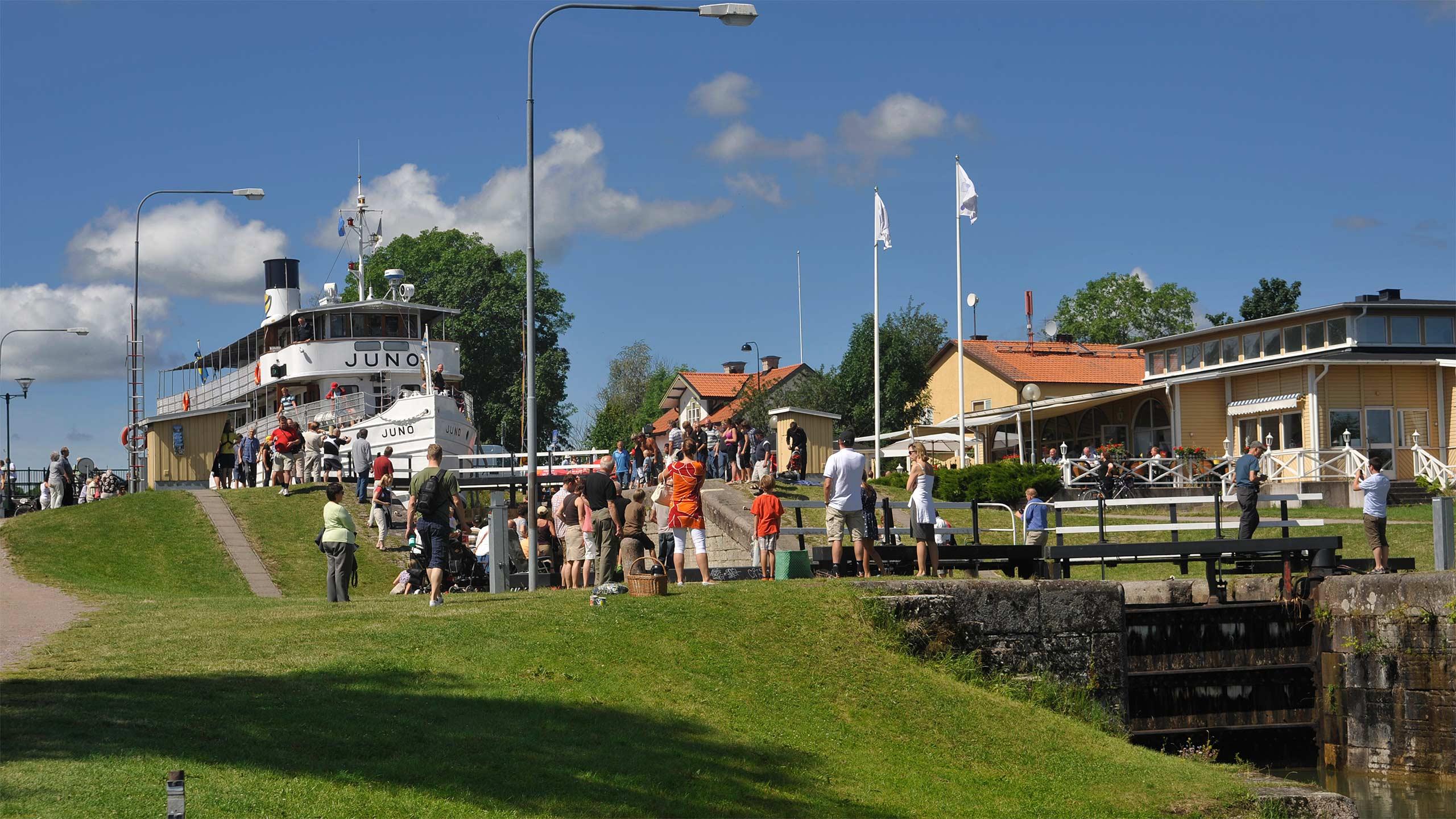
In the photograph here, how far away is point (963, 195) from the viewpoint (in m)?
37.9

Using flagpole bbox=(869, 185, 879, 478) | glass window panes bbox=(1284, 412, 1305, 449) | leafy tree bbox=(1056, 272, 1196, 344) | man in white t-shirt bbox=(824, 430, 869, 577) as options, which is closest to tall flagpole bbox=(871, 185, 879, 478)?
flagpole bbox=(869, 185, 879, 478)

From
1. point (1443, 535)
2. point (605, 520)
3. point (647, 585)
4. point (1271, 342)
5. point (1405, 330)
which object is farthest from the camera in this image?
point (1271, 342)

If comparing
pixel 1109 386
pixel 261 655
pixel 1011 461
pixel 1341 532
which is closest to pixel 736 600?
pixel 261 655

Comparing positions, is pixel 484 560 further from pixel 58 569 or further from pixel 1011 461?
pixel 1011 461

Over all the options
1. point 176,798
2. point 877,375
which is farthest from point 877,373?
point 176,798

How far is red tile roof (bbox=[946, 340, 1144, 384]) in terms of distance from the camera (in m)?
52.7

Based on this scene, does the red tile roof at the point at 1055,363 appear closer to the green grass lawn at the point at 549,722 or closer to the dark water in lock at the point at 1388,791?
the dark water in lock at the point at 1388,791

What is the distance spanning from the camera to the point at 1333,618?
15352mm

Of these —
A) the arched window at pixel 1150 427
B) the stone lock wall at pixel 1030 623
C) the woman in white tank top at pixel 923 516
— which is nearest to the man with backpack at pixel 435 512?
the stone lock wall at pixel 1030 623

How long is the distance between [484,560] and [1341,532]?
15.1 m

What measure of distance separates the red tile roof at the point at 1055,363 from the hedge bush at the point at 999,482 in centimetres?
2122

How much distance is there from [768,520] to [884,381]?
4239 cm

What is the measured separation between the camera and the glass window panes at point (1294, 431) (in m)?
35.9

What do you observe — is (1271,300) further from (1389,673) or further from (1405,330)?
(1389,673)
